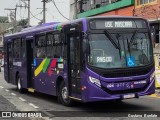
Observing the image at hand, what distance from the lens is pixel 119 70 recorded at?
11992 mm

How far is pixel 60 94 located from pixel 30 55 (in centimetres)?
434

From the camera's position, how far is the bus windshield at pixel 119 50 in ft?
39.2

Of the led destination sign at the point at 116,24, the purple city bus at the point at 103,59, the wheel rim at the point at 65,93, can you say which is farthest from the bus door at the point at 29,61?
the led destination sign at the point at 116,24

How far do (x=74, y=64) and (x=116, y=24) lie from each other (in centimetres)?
182

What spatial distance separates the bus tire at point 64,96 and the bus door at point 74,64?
48 cm

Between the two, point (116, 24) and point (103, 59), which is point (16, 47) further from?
point (103, 59)

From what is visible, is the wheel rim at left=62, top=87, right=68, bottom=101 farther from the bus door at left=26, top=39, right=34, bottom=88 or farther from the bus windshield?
the bus door at left=26, top=39, right=34, bottom=88

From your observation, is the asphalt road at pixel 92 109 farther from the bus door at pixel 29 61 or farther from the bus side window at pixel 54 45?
the bus door at pixel 29 61

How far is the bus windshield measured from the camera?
1196 cm

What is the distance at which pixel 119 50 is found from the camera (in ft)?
40.1

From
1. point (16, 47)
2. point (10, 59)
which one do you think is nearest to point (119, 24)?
point (16, 47)

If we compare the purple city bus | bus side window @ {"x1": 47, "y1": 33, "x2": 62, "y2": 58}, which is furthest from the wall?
the purple city bus

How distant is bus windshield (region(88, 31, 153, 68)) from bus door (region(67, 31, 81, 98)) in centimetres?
69

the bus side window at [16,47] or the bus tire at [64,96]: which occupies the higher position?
the bus side window at [16,47]
